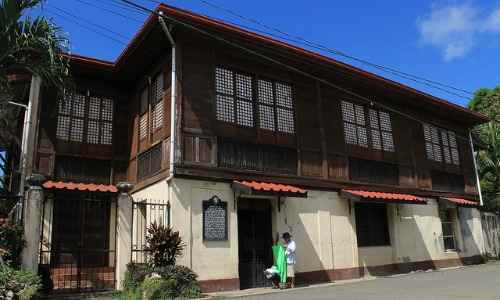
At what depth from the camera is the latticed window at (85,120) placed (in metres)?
14.4

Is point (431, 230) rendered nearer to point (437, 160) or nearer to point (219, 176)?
point (437, 160)

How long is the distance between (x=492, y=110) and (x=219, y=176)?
71.1 ft

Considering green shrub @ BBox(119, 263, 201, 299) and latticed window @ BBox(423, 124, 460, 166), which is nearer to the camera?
green shrub @ BBox(119, 263, 201, 299)

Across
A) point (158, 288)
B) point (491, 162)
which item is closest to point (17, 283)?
point (158, 288)

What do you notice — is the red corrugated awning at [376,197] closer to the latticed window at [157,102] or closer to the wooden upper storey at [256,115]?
the wooden upper storey at [256,115]

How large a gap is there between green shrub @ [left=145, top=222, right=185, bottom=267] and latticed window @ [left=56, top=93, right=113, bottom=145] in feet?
17.8

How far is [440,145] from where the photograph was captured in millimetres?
19672

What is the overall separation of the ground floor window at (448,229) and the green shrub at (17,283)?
15.2 meters

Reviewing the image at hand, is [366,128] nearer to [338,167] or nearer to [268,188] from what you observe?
[338,167]

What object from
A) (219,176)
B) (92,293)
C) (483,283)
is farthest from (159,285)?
(483,283)

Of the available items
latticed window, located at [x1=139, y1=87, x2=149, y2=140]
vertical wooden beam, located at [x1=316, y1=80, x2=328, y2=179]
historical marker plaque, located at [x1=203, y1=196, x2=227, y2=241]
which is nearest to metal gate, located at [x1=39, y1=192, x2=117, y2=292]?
latticed window, located at [x1=139, y1=87, x2=149, y2=140]

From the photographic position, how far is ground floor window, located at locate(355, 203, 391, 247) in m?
15.4

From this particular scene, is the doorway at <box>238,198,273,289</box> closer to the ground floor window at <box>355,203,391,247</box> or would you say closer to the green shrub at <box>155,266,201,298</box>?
the green shrub at <box>155,266,201,298</box>

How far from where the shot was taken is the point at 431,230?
17516 mm
